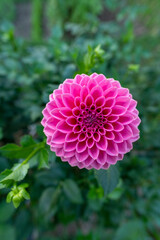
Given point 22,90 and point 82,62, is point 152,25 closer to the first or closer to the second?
point 22,90

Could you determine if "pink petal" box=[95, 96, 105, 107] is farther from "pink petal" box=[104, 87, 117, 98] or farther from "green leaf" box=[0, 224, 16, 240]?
"green leaf" box=[0, 224, 16, 240]

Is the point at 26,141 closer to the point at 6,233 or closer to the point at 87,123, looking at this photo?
the point at 87,123

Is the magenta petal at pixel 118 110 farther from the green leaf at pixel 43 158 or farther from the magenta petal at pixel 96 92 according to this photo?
the green leaf at pixel 43 158

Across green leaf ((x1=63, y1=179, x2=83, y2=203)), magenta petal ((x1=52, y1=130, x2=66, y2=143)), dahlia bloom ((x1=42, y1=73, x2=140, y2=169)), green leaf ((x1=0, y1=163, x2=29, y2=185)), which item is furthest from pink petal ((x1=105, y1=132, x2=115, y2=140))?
green leaf ((x1=63, y1=179, x2=83, y2=203))

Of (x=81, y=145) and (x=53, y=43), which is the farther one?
(x=53, y=43)

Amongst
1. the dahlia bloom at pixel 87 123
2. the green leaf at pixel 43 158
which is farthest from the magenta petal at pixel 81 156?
the green leaf at pixel 43 158

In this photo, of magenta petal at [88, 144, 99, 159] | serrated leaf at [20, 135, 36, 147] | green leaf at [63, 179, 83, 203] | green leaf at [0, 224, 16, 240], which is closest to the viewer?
magenta petal at [88, 144, 99, 159]

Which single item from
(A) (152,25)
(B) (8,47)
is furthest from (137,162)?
(A) (152,25)
